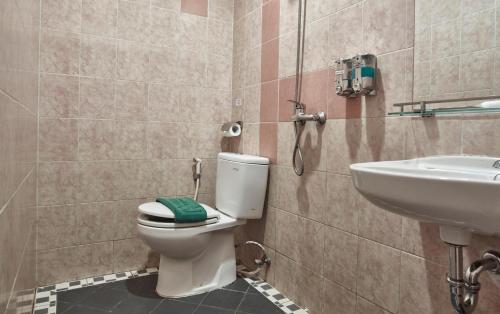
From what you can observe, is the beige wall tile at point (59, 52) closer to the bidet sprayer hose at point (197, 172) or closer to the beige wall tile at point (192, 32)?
the beige wall tile at point (192, 32)

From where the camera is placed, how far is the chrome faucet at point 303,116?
5.34 feet

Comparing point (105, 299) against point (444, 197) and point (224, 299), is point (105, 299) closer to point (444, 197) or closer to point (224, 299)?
point (224, 299)

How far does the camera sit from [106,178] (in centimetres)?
210

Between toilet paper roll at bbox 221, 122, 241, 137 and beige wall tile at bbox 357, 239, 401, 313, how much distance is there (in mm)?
1159

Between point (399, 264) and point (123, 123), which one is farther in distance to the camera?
point (123, 123)

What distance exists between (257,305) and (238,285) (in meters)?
0.26

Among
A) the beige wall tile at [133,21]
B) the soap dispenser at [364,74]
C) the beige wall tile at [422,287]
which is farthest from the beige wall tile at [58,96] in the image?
the beige wall tile at [422,287]

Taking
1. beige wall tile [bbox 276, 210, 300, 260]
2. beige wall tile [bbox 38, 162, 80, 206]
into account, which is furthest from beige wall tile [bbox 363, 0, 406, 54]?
beige wall tile [bbox 38, 162, 80, 206]

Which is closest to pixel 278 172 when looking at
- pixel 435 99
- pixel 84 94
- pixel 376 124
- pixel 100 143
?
pixel 376 124

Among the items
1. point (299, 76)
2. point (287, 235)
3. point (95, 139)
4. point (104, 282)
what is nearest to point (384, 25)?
point (299, 76)

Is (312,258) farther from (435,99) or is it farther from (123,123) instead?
(123,123)

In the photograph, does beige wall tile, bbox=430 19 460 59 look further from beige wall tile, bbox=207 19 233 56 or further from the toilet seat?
beige wall tile, bbox=207 19 233 56

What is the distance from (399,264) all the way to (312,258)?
0.50m

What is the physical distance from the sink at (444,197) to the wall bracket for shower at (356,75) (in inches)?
19.9
